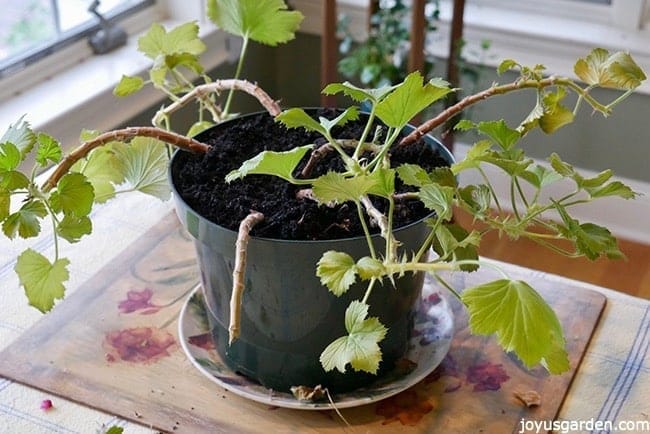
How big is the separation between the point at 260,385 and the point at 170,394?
3.2 inches

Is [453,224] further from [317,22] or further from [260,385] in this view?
[317,22]

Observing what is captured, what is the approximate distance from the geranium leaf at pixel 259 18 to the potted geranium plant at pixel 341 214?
0.23ft

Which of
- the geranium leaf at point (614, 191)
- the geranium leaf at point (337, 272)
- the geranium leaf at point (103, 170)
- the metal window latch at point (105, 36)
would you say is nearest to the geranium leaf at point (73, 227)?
the geranium leaf at point (103, 170)

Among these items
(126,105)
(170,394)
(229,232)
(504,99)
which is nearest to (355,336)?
(229,232)

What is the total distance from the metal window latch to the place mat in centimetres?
86

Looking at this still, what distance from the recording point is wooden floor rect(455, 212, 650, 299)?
75.3 inches

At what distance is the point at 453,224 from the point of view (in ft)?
2.31

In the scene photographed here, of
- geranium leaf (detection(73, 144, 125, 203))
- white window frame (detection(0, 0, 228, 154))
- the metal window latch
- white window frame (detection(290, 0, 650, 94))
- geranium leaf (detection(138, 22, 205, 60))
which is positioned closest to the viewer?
geranium leaf (detection(73, 144, 125, 203))

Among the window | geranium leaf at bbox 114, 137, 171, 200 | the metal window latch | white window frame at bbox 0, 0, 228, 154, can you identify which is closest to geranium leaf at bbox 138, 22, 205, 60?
geranium leaf at bbox 114, 137, 171, 200

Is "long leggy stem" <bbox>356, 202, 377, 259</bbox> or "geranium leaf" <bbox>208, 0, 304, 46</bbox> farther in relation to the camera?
"geranium leaf" <bbox>208, 0, 304, 46</bbox>

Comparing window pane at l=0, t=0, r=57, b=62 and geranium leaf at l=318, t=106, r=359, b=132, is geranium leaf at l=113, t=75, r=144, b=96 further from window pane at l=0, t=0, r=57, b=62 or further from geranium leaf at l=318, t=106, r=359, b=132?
window pane at l=0, t=0, r=57, b=62

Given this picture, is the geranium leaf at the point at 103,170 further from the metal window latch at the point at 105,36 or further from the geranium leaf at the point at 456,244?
the metal window latch at the point at 105,36

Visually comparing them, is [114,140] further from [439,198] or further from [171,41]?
[439,198]

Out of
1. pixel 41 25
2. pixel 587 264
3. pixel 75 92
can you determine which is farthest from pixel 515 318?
pixel 587 264
